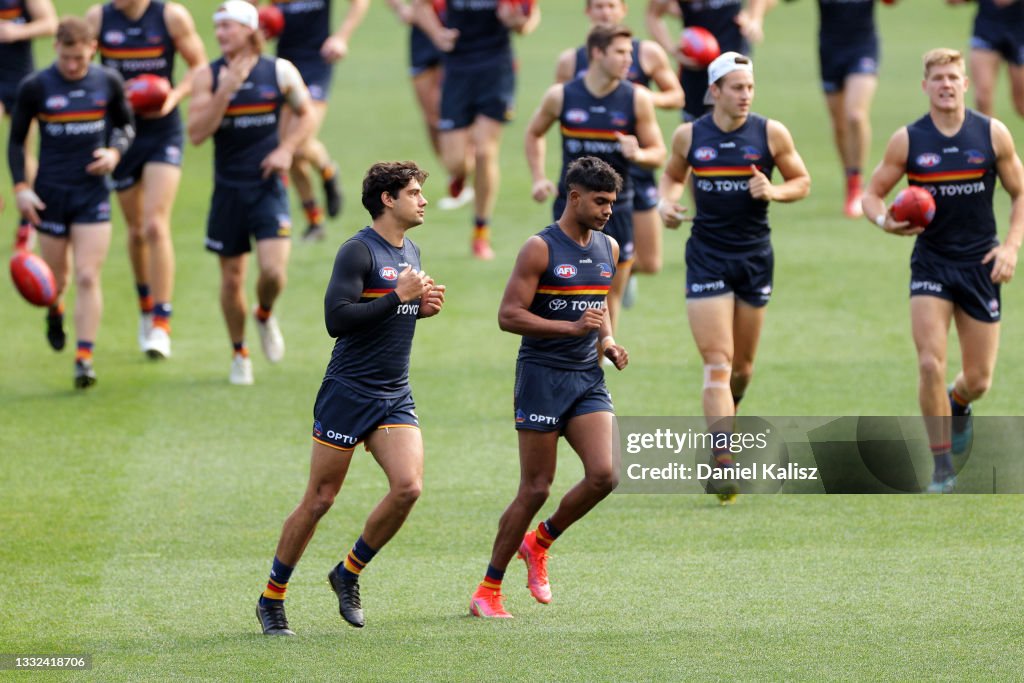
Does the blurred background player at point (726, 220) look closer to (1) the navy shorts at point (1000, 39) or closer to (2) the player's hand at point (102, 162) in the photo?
(2) the player's hand at point (102, 162)

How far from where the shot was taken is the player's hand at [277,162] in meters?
12.7

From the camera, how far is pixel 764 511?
10.1 m

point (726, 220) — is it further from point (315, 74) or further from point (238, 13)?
point (315, 74)

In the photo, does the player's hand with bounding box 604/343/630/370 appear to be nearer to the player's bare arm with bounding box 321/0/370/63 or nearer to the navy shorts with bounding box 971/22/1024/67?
the player's bare arm with bounding box 321/0/370/63

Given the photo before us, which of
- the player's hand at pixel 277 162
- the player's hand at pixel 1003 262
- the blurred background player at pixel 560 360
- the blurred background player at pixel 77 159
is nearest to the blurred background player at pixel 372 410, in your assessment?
the blurred background player at pixel 560 360

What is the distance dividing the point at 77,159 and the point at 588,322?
6.32 m

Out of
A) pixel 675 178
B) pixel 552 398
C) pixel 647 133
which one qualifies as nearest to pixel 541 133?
pixel 647 133

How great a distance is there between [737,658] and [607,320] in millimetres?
1808

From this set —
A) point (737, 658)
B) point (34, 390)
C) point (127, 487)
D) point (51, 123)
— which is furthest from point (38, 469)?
point (737, 658)

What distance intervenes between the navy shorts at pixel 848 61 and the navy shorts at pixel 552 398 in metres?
10.1

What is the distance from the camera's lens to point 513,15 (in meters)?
16.6

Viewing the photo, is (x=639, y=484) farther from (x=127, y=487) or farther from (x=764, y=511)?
(x=127, y=487)

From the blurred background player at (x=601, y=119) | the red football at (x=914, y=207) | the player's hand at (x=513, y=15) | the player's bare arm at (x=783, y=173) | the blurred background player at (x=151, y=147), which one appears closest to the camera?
the red football at (x=914, y=207)

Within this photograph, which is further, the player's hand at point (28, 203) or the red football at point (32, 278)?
the player's hand at point (28, 203)
